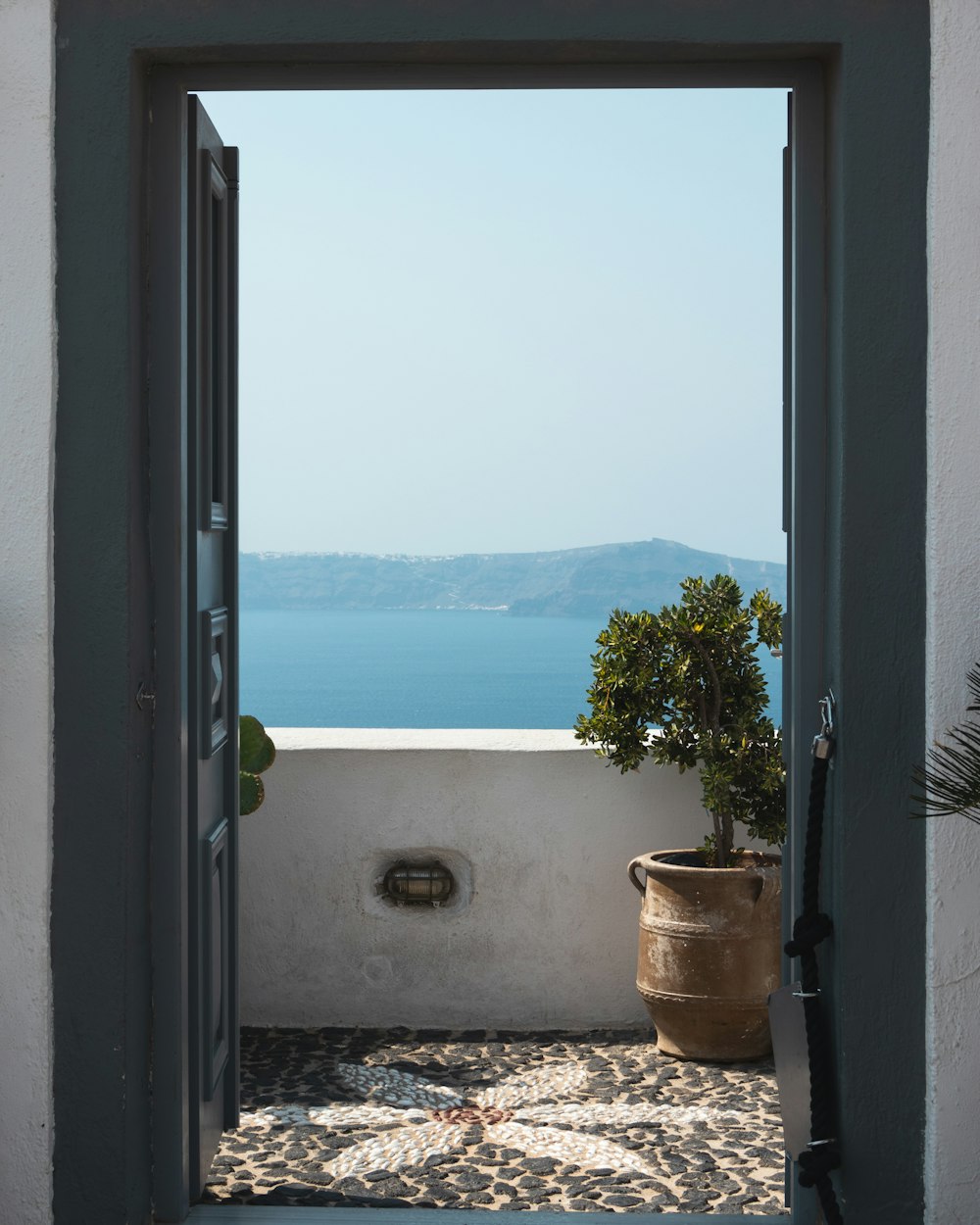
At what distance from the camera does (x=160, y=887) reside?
246 cm

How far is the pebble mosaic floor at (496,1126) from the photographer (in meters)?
2.84

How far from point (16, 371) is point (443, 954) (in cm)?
249

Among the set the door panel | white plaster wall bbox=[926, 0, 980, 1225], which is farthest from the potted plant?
white plaster wall bbox=[926, 0, 980, 1225]

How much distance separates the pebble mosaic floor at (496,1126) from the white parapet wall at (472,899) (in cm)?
10

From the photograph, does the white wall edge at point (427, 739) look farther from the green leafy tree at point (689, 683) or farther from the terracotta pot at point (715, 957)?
the terracotta pot at point (715, 957)

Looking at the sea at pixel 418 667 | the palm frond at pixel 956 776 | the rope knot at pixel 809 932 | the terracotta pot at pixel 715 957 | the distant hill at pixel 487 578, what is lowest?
the sea at pixel 418 667

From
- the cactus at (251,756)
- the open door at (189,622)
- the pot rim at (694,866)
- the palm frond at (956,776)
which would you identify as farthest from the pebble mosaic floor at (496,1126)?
the palm frond at (956,776)

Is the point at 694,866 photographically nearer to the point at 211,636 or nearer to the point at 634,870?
the point at 634,870

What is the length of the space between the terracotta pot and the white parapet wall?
350mm

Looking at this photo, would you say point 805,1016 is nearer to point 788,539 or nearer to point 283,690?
point 788,539

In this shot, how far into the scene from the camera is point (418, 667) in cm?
7819

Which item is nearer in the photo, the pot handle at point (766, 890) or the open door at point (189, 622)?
the open door at point (189, 622)

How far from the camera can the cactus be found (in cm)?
378

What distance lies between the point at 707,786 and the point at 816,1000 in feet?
4.91
